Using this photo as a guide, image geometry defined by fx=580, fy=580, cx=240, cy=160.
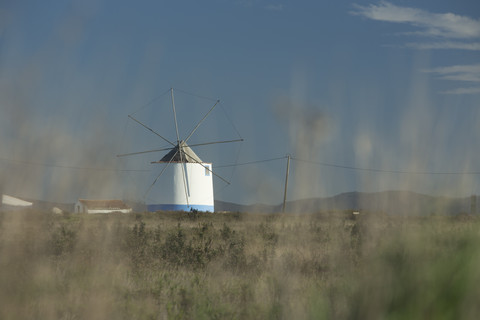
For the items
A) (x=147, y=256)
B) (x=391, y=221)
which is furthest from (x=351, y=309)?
(x=147, y=256)

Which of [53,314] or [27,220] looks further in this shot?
A: [27,220]

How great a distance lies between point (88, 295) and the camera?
5820 millimetres

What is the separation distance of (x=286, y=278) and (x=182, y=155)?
5627 cm

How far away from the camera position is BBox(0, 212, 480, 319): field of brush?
349cm

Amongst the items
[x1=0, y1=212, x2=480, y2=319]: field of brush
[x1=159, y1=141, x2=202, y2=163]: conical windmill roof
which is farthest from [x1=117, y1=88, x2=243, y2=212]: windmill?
[x1=0, y1=212, x2=480, y2=319]: field of brush

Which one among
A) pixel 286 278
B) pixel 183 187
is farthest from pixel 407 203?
pixel 183 187

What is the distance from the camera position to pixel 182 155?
204 feet

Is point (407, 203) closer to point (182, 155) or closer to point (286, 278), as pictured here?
point (286, 278)

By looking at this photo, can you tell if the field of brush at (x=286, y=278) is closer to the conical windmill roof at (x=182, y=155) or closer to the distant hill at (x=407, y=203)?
the distant hill at (x=407, y=203)

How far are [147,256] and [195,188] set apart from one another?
49.2m

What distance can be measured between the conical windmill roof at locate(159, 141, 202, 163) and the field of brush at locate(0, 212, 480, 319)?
51.2 meters

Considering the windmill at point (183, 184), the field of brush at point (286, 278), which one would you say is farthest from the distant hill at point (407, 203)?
the windmill at point (183, 184)

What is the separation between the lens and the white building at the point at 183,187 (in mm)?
59750

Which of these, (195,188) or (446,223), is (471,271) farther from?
(195,188)
